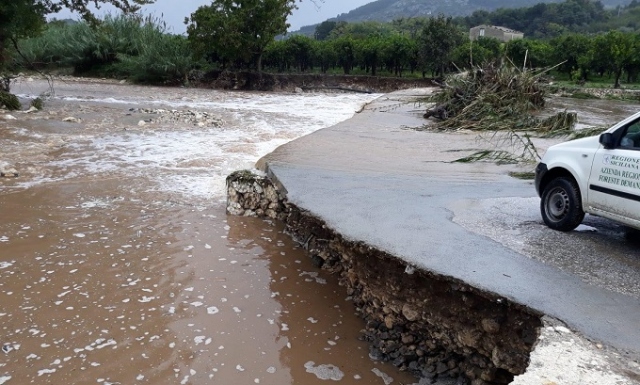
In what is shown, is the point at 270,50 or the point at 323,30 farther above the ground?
the point at 323,30

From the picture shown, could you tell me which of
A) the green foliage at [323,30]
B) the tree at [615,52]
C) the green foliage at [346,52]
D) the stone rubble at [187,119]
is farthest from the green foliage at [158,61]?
the green foliage at [323,30]

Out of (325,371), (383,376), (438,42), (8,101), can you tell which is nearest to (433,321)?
(383,376)

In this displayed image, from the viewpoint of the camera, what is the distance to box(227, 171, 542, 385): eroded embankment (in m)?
3.70

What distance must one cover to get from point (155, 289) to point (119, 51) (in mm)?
35608

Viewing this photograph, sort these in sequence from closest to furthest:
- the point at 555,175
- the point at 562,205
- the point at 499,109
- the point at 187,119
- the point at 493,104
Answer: the point at 562,205 < the point at 555,175 < the point at 499,109 < the point at 493,104 < the point at 187,119

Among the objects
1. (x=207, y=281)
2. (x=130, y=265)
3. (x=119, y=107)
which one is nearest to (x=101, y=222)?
(x=130, y=265)

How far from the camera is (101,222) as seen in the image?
700cm

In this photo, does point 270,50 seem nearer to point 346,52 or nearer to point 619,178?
point 346,52

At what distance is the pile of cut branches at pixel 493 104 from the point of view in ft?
44.0

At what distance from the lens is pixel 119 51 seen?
122 feet

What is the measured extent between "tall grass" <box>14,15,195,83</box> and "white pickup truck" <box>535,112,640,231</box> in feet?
100

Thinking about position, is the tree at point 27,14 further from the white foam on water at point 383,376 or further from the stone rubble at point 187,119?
the white foam on water at point 383,376

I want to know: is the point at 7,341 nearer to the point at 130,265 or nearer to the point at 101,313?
the point at 101,313

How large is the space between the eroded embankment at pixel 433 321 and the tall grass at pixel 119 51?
30746mm
